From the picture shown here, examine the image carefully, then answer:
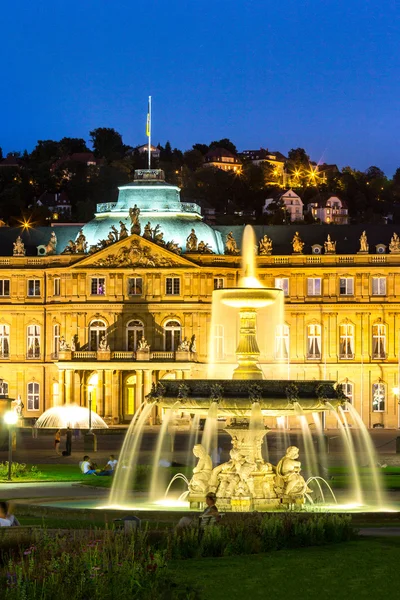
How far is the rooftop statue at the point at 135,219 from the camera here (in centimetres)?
10869

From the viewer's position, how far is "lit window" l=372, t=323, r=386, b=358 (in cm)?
11031

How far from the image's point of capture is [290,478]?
135 feet

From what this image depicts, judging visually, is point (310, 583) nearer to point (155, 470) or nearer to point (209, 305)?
point (155, 470)

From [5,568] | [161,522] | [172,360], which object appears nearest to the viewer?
[5,568]

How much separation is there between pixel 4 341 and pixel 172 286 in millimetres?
12087

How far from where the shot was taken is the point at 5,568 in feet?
81.5

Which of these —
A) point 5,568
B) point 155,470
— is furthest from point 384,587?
point 155,470

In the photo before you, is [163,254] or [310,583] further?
[163,254]

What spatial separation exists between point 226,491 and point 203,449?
120 cm

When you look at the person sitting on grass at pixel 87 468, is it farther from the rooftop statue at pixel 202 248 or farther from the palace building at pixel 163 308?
the rooftop statue at pixel 202 248

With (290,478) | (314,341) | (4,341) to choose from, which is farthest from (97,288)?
(290,478)

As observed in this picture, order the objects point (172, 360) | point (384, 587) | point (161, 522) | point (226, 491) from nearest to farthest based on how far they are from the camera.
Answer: point (384, 587) < point (161, 522) < point (226, 491) < point (172, 360)

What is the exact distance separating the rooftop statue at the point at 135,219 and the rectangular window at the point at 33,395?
12.3m

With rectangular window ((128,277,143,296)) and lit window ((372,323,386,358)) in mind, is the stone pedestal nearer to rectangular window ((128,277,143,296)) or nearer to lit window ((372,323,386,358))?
rectangular window ((128,277,143,296))
